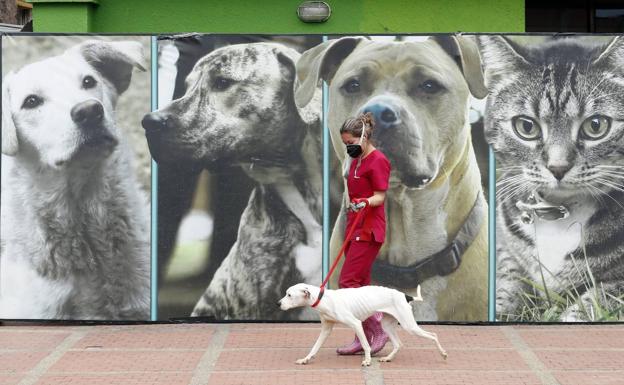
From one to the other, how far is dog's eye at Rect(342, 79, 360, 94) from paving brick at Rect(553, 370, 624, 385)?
10.1 feet

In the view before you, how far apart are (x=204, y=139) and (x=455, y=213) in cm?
227

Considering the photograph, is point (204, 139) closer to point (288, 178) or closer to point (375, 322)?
point (288, 178)

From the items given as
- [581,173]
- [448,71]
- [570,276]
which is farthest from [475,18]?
[570,276]

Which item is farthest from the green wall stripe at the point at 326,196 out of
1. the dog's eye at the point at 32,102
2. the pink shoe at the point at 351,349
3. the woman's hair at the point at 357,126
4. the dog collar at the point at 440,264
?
the dog's eye at the point at 32,102

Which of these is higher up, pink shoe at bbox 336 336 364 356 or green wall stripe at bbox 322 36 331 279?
green wall stripe at bbox 322 36 331 279

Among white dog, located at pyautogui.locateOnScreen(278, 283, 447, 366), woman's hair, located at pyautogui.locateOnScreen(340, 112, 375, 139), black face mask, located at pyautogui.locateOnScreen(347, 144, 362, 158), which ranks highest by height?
woman's hair, located at pyautogui.locateOnScreen(340, 112, 375, 139)

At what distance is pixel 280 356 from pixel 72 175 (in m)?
2.57

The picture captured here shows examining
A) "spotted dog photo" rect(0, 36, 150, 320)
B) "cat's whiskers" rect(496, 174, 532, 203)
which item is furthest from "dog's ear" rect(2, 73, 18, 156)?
"cat's whiskers" rect(496, 174, 532, 203)

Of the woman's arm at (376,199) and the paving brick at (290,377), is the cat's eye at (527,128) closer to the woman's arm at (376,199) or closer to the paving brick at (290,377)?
the woman's arm at (376,199)

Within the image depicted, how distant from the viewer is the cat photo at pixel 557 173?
9672mm

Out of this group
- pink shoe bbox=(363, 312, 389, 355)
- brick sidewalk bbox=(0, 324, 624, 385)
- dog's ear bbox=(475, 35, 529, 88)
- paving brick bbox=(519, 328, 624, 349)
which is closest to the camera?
brick sidewalk bbox=(0, 324, 624, 385)

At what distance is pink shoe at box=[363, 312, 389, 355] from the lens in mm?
8570

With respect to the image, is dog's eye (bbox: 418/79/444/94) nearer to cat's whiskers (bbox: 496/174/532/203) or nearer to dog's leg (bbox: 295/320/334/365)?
cat's whiskers (bbox: 496/174/532/203)

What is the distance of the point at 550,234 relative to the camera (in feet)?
31.9
